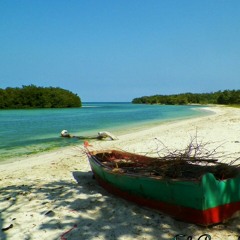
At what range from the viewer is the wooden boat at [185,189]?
178 inches

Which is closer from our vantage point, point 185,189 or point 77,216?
point 185,189

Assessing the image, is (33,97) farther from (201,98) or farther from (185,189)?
(185,189)

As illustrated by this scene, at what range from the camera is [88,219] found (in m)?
5.14

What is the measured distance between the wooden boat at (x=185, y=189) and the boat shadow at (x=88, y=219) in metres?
0.17

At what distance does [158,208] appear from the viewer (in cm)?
525

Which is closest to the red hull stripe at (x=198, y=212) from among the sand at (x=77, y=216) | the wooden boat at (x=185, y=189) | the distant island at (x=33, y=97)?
the wooden boat at (x=185, y=189)

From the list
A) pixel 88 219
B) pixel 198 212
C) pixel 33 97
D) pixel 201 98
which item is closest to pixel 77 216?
pixel 88 219

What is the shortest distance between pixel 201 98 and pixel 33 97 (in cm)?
7389

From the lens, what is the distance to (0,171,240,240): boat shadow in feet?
15.1

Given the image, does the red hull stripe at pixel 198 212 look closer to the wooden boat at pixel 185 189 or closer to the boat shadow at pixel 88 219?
the wooden boat at pixel 185 189

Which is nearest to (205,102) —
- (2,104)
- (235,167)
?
(2,104)

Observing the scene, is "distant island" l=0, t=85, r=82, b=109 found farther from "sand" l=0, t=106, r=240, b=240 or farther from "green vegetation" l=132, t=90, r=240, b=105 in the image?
"sand" l=0, t=106, r=240, b=240

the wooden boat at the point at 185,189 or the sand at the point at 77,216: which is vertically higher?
the wooden boat at the point at 185,189

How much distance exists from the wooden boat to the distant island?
86370 mm
